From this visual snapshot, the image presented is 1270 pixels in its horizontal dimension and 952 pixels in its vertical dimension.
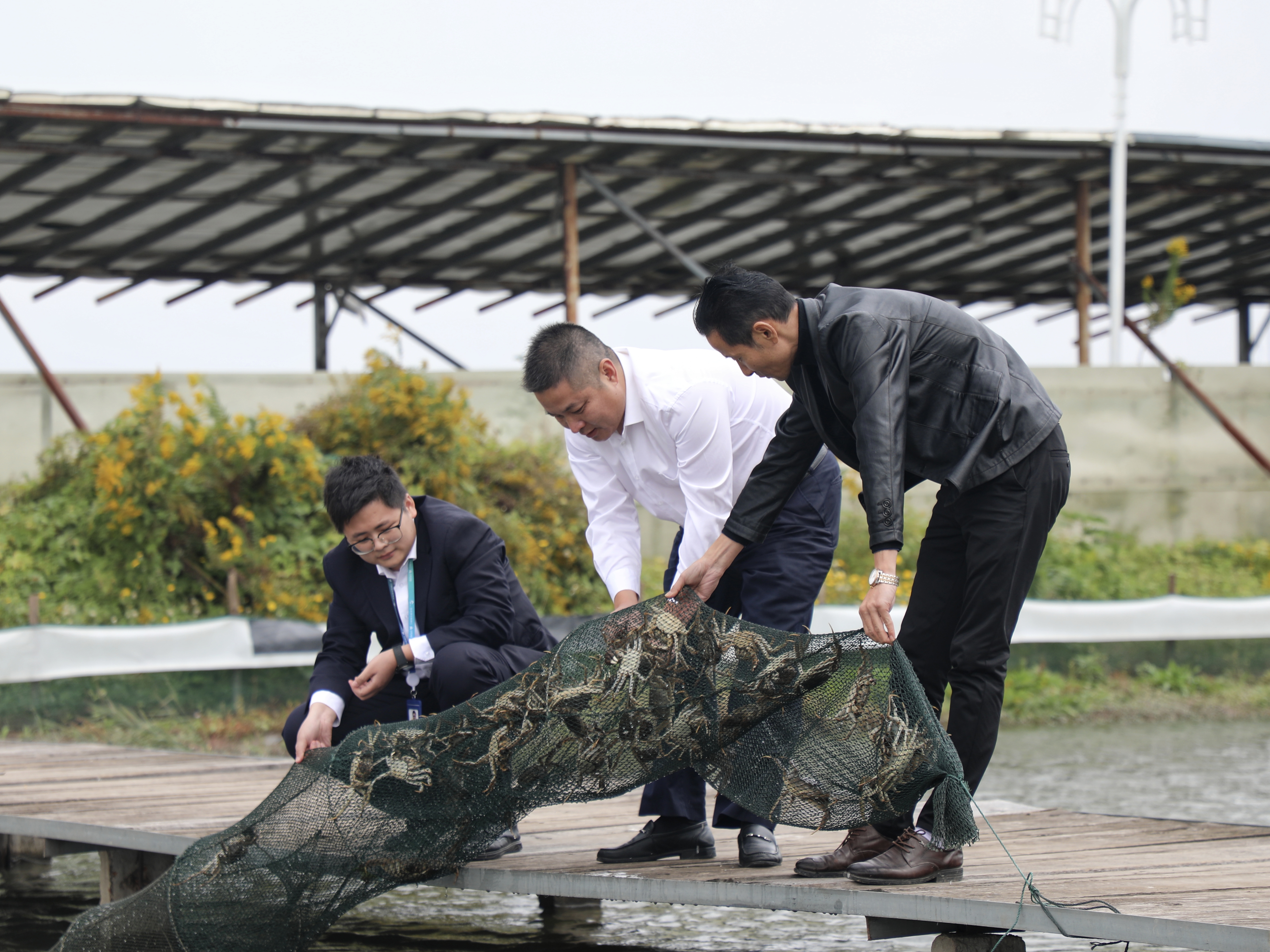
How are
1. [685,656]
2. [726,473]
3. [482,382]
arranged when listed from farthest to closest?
[482,382], [726,473], [685,656]

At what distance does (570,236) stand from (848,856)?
36.6 feet

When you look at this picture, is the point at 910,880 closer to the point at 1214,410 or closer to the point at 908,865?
the point at 908,865

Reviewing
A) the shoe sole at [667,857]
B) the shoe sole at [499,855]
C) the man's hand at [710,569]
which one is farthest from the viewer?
the shoe sole at [499,855]

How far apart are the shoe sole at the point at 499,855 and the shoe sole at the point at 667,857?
32cm

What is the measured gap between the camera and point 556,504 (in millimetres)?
10625

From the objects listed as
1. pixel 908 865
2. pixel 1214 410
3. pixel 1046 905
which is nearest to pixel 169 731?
pixel 908 865

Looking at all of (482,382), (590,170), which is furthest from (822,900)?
(590,170)

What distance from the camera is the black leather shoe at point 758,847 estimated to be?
3859 mm

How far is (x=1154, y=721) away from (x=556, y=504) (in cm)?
462

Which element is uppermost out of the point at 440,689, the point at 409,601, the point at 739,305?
the point at 739,305

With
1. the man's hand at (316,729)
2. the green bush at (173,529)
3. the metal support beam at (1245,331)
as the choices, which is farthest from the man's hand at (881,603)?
the metal support beam at (1245,331)

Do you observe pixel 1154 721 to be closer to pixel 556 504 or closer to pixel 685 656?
pixel 556 504

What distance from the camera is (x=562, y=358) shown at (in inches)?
151

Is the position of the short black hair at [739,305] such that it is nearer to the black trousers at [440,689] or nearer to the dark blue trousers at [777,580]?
the dark blue trousers at [777,580]
